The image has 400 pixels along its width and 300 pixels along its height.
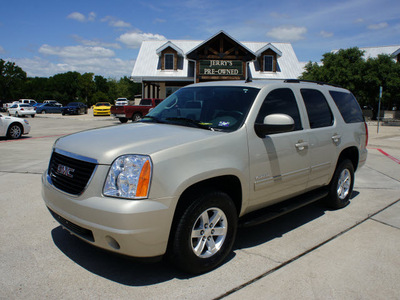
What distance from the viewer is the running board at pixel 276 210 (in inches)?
143

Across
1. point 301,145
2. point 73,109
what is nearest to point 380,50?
point 73,109

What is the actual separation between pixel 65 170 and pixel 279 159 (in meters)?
2.22

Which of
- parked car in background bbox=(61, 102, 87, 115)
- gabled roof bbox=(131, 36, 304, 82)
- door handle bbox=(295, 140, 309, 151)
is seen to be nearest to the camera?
door handle bbox=(295, 140, 309, 151)

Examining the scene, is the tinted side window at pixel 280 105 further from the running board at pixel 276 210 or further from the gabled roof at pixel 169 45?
the gabled roof at pixel 169 45

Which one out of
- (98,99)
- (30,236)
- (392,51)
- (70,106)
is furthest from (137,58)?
(98,99)

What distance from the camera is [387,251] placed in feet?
12.4

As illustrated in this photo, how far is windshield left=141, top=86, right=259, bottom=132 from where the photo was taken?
3.67 m

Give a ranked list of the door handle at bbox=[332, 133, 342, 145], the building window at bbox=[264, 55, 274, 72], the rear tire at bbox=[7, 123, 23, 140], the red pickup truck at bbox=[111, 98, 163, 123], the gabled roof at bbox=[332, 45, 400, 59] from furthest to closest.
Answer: the gabled roof at bbox=[332, 45, 400, 59] < the building window at bbox=[264, 55, 274, 72] < the red pickup truck at bbox=[111, 98, 163, 123] < the rear tire at bbox=[7, 123, 23, 140] < the door handle at bbox=[332, 133, 342, 145]

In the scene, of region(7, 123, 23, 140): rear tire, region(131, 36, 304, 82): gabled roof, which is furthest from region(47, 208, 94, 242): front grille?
region(131, 36, 304, 82): gabled roof

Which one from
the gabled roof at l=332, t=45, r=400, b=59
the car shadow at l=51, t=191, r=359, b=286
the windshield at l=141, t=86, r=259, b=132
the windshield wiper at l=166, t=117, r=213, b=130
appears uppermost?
the gabled roof at l=332, t=45, r=400, b=59

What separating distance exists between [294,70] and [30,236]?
3168cm

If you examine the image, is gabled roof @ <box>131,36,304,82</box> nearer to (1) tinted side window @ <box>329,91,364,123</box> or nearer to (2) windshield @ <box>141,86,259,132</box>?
(1) tinted side window @ <box>329,91,364,123</box>

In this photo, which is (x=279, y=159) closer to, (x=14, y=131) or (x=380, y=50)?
(x=14, y=131)

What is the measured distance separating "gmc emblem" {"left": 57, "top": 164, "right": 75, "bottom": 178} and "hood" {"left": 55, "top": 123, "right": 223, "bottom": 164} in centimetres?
16
